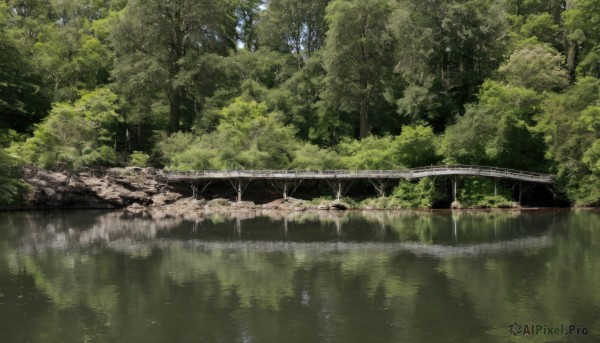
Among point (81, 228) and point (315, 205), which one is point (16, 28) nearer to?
point (81, 228)

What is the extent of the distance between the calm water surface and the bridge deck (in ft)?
35.0

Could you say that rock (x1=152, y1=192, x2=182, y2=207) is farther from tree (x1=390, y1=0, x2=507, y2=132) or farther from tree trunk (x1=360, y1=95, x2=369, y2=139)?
tree (x1=390, y1=0, x2=507, y2=132)

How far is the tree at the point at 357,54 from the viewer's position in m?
51.0

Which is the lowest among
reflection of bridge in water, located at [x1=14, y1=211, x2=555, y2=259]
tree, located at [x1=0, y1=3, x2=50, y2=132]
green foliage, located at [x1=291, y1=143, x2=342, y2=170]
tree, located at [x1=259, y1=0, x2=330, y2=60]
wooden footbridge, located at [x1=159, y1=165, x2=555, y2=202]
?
reflection of bridge in water, located at [x1=14, y1=211, x2=555, y2=259]

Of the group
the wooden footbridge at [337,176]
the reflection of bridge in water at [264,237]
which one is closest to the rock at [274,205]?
the wooden footbridge at [337,176]

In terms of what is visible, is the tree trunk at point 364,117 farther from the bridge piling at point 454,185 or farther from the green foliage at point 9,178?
the green foliage at point 9,178

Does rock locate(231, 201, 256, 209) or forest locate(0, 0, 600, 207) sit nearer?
forest locate(0, 0, 600, 207)

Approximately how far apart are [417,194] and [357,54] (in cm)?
1715

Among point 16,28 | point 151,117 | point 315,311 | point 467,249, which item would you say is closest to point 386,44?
point 151,117

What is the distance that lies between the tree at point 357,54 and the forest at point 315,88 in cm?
15

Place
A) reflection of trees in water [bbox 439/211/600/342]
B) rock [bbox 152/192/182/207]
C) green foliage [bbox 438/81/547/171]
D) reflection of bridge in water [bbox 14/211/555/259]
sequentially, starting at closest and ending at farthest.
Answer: reflection of trees in water [bbox 439/211/600/342] → reflection of bridge in water [bbox 14/211/555/259] → green foliage [bbox 438/81/547/171] → rock [bbox 152/192/182/207]

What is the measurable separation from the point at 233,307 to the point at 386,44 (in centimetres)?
4303

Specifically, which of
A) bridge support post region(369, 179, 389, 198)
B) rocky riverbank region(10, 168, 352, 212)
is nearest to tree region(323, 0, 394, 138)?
bridge support post region(369, 179, 389, 198)

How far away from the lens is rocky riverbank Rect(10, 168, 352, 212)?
140 feet
